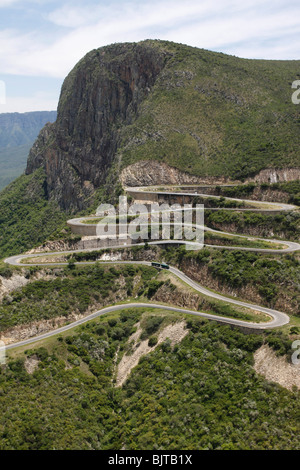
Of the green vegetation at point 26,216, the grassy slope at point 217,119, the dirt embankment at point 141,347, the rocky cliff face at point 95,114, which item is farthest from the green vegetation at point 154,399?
the rocky cliff face at point 95,114

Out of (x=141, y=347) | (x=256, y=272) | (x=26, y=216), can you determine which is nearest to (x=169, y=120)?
(x=256, y=272)

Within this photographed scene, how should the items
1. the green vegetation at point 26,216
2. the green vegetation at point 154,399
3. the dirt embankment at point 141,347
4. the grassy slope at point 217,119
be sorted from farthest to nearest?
the green vegetation at point 26,216 → the grassy slope at point 217,119 → the dirt embankment at point 141,347 → the green vegetation at point 154,399

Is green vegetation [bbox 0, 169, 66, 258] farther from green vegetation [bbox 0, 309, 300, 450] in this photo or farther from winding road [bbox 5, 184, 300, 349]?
green vegetation [bbox 0, 309, 300, 450]

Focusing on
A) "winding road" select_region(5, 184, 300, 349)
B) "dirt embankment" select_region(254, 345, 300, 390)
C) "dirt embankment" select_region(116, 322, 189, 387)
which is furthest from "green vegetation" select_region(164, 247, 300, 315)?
"dirt embankment" select_region(116, 322, 189, 387)

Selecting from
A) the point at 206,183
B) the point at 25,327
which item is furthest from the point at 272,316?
the point at 206,183

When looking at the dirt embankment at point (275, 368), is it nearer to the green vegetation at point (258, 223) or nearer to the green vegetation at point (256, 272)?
the green vegetation at point (256, 272)

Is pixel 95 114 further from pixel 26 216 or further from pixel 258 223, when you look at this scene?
pixel 258 223
